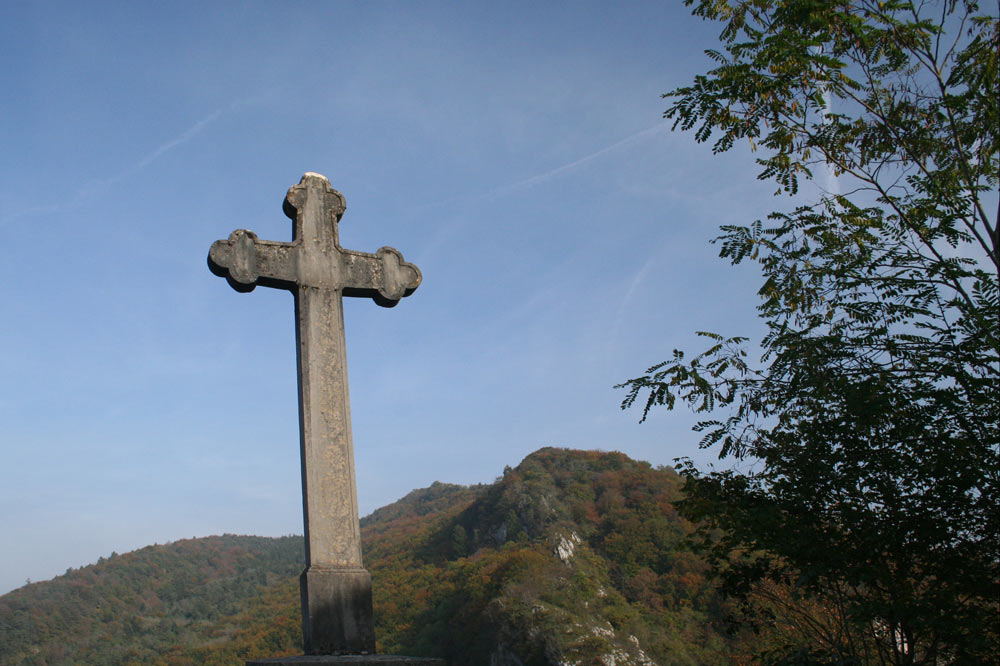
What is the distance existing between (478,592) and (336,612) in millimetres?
47910

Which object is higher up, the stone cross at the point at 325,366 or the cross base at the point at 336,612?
the stone cross at the point at 325,366

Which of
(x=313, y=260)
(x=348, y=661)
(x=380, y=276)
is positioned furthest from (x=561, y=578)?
(x=348, y=661)

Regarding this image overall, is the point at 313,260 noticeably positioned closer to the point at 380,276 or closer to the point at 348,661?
the point at 380,276

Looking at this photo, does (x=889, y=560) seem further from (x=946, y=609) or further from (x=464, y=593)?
(x=464, y=593)

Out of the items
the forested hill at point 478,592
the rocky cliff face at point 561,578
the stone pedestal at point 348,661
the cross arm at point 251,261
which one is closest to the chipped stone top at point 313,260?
the cross arm at point 251,261

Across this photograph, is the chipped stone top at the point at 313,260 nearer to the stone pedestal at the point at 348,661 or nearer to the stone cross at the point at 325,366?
the stone cross at the point at 325,366

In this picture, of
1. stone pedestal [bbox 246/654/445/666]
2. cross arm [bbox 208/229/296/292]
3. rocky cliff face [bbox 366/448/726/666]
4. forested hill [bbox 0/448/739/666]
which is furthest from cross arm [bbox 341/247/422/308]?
Result: rocky cliff face [bbox 366/448/726/666]

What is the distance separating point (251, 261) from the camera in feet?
15.7

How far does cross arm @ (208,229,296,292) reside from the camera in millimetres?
4695

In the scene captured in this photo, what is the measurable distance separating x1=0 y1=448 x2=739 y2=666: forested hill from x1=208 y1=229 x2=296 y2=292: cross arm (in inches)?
1217

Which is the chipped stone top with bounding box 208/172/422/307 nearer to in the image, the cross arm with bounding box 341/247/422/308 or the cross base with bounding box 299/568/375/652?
the cross arm with bounding box 341/247/422/308

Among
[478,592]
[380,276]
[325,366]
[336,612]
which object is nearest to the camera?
[336,612]

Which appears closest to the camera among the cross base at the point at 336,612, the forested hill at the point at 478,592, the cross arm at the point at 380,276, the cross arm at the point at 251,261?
the cross base at the point at 336,612

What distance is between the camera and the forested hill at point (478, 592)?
44188 mm
